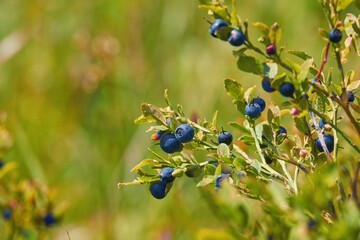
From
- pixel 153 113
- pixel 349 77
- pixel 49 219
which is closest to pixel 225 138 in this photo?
pixel 153 113

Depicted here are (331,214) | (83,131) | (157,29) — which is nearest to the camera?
(331,214)

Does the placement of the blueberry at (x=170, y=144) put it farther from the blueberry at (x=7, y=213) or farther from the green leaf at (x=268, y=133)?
the blueberry at (x=7, y=213)

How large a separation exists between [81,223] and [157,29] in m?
1.46

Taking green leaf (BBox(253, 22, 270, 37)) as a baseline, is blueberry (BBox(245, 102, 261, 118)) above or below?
below

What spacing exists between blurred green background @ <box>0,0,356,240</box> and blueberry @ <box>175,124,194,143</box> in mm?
1119

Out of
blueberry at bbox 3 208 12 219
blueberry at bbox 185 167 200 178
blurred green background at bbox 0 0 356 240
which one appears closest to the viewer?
blueberry at bbox 185 167 200 178

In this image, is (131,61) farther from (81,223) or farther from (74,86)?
(81,223)

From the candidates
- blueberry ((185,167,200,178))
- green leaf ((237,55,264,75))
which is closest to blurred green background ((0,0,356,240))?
blueberry ((185,167,200,178))

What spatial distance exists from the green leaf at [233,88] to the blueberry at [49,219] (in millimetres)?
701

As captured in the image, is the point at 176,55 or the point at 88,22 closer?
→ the point at 176,55

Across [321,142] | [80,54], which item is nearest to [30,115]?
[80,54]

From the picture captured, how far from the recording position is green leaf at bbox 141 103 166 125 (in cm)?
65

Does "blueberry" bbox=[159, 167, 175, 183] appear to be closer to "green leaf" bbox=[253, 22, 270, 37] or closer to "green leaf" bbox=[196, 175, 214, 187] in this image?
"green leaf" bbox=[196, 175, 214, 187]

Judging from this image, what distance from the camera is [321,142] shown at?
2.14 ft
